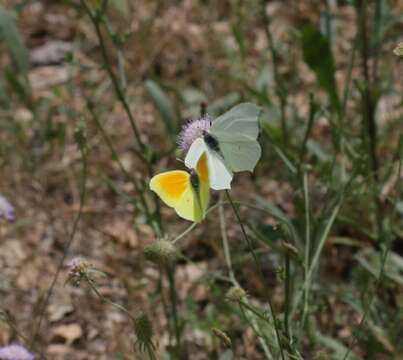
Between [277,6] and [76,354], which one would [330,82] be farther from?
[277,6]

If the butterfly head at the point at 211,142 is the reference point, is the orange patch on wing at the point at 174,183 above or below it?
below

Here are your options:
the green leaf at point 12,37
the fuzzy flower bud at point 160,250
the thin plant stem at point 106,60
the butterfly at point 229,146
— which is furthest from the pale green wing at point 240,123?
the green leaf at point 12,37

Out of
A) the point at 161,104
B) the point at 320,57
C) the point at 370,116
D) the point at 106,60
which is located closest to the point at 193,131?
the point at 106,60

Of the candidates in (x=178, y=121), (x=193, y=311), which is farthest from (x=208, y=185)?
(x=178, y=121)

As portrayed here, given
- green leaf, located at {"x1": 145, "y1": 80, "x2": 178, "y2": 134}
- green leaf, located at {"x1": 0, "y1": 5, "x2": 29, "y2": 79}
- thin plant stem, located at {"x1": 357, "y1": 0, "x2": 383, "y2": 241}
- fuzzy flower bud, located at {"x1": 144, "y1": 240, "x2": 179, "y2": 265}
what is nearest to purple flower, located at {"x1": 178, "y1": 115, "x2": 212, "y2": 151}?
fuzzy flower bud, located at {"x1": 144, "y1": 240, "x2": 179, "y2": 265}

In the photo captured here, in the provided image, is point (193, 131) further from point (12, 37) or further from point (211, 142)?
point (12, 37)

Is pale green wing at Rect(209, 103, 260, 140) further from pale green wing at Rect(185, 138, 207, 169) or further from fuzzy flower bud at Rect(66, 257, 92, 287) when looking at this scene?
fuzzy flower bud at Rect(66, 257, 92, 287)

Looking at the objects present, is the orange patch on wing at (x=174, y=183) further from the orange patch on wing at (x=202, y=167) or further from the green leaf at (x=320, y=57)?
the green leaf at (x=320, y=57)
